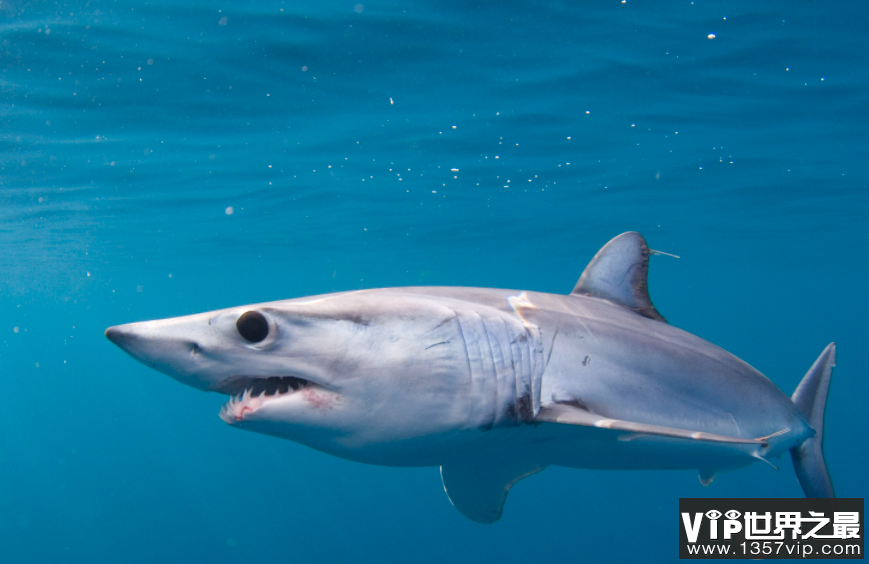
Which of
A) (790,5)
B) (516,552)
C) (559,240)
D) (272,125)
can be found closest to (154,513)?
(516,552)

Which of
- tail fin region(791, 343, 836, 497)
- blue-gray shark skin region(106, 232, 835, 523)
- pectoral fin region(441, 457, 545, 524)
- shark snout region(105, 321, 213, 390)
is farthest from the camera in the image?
tail fin region(791, 343, 836, 497)

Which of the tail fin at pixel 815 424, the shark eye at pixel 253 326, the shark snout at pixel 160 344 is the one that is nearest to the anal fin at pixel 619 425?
the shark eye at pixel 253 326

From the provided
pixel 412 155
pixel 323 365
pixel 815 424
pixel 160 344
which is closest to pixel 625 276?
pixel 815 424

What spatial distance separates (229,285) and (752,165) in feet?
148

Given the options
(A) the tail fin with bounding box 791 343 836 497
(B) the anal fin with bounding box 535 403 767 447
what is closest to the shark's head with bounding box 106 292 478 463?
(B) the anal fin with bounding box 535 403 767 447

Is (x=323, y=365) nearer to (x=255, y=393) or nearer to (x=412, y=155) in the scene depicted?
(x=255, y=393)

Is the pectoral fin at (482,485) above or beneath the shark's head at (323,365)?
beneath

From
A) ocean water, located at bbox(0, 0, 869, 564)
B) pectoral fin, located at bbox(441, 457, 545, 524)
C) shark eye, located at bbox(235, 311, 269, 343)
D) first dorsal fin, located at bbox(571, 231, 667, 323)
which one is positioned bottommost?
pectoral fin, located at bbox(441, 457, 545, 524)

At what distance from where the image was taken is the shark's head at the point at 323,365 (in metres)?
2.08

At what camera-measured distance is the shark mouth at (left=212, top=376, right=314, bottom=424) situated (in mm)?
2207

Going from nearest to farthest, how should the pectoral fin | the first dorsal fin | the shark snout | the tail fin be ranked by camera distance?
the shark snout < the pectoral fin < the first dorsal fin < the tail fin

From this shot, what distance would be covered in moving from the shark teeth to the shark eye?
0.25 m

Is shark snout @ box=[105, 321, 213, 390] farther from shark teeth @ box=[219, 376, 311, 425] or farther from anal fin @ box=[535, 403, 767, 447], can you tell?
anal fin @ box=[535, 403, 767, 447]

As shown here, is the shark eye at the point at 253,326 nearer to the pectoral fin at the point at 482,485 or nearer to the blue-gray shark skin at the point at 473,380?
the blue-gray shark skin at the point at 473,380
